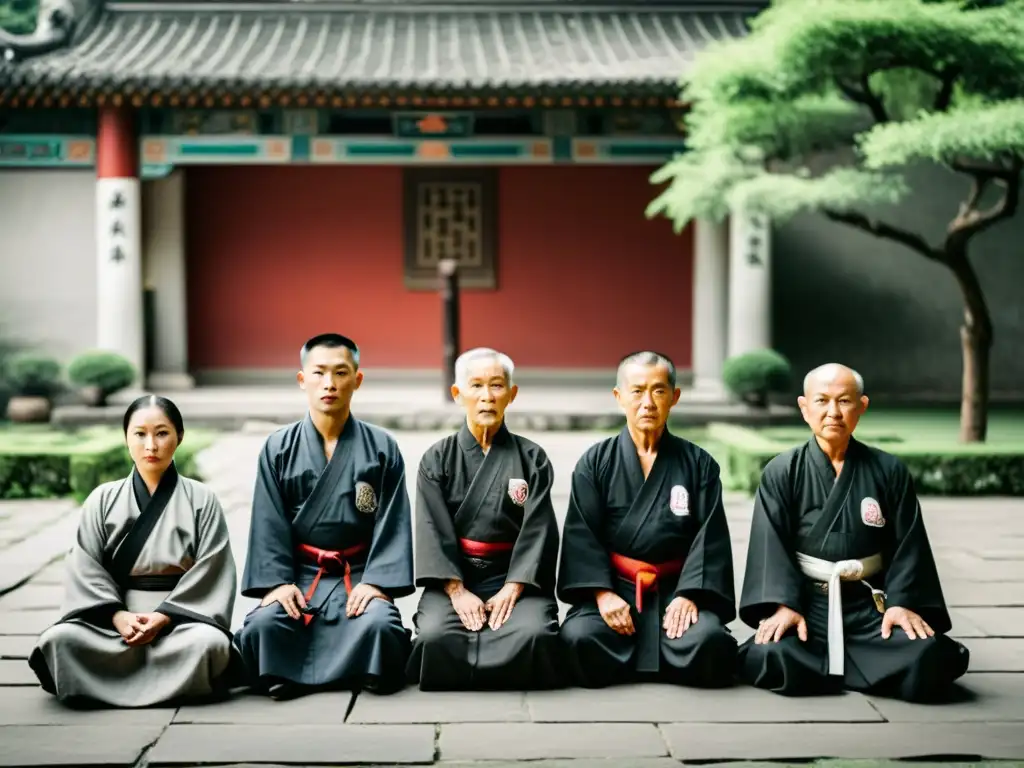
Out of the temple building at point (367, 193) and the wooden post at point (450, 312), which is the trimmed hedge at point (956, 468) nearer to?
the temple building at point (367, 193)

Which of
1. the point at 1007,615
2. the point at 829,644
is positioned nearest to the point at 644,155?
the point at 1007,615

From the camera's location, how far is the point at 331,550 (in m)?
4.52

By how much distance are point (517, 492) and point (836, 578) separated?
3.82 ft

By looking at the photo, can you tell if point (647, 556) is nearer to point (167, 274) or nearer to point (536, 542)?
point (536, 542)

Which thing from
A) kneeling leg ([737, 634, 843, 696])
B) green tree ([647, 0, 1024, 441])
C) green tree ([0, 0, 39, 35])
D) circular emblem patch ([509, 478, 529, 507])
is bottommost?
kneeling leg ([737, 634, 843, 696])

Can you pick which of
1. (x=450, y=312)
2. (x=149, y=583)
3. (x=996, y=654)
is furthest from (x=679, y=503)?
(x=450, y=312)

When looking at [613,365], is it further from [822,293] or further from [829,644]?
[829,644]

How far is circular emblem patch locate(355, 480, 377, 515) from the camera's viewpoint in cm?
449

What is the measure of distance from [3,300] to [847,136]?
906 centimetres

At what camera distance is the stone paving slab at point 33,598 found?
550 centimetres

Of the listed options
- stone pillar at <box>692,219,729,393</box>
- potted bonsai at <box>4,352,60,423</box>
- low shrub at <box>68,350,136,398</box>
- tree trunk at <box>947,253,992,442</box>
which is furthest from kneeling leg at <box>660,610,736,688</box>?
potted bonsai at <box>4,352,60,423</box>

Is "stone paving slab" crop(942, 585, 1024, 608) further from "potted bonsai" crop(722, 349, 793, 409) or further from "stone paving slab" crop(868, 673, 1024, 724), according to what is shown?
"potted bonsai" crop(722, 349, 793, 409)

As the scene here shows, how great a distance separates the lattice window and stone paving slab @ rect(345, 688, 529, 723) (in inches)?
417

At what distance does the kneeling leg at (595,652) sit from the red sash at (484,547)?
365 mm
